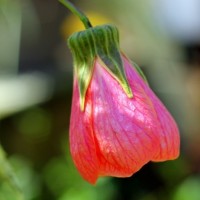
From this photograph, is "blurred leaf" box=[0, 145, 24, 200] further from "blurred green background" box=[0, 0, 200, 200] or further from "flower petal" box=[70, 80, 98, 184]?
"blurred green background" box=[0, 0, 200, 200]

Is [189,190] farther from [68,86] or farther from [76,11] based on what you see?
[76,11]

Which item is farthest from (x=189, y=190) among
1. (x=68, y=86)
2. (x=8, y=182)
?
(x=8, y=182)

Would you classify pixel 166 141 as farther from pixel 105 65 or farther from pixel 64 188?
pixel 64 188

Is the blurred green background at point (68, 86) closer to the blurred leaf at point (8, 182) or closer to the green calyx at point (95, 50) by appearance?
the blurred leaf at point (8, 182)

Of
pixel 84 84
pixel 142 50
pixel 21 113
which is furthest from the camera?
pixel 142 50

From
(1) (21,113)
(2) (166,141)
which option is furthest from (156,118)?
(1) (21,113)

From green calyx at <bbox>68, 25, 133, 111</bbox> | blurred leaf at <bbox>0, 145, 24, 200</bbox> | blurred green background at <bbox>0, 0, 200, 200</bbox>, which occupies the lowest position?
blurred green background at <bbox>0, 0, 200, 200</bbox>

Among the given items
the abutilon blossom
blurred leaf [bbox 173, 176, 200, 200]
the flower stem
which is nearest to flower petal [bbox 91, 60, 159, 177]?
the abutilon blossom
